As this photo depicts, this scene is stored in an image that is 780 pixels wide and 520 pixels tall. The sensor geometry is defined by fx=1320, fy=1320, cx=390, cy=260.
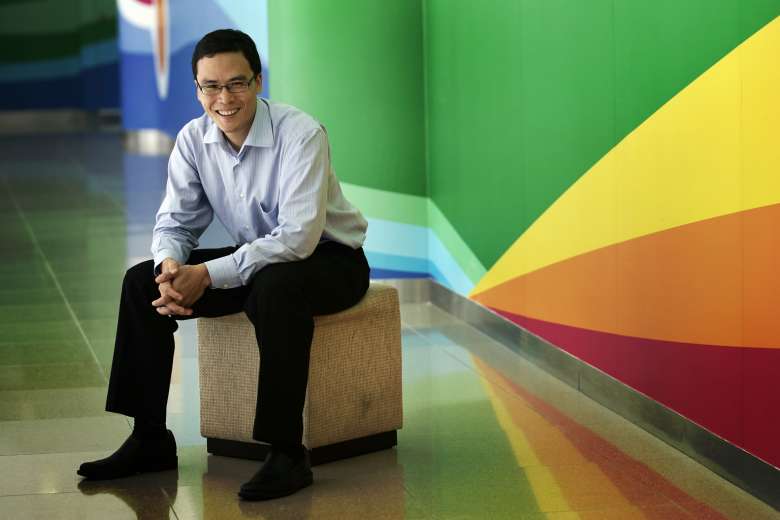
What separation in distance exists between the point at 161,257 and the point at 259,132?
0.43m

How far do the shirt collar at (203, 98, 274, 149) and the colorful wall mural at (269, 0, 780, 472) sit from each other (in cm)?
107

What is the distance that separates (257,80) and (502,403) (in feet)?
4.54

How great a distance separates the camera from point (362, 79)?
6.11 m

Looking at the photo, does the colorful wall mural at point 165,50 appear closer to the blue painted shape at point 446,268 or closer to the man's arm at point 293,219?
the blue painted shape at point 446,268

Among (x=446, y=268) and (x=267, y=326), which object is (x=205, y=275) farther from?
(x=446, y=268)

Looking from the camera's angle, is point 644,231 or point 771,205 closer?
point 771,205

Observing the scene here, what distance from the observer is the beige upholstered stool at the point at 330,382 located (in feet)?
11.6

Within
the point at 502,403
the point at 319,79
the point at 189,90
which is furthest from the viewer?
the point at 189,90

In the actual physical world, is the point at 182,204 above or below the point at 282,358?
above

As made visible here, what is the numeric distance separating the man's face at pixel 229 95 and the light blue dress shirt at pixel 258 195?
4 cm

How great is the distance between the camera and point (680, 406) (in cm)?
362

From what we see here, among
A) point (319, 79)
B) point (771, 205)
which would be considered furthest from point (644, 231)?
point (319, 79)

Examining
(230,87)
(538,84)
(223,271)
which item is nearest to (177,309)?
(223,271)

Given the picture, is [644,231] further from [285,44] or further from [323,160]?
[285,44]
